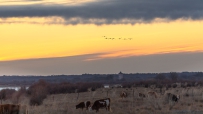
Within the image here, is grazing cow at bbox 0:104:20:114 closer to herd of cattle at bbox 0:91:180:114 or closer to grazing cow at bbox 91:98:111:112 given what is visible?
herd of cattle at bbox 0:91:180:114

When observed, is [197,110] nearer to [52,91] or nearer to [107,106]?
[107,106]

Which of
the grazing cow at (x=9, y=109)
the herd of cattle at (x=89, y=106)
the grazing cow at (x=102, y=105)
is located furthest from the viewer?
the grazing cow at (x=102, y=105)

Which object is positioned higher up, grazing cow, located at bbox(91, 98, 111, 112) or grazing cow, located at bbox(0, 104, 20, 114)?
grazing cow, located at bbox(91, 98, 111, 112)

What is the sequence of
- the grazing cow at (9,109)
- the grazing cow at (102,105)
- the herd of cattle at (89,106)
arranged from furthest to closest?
1. the grazing cow at (102,105)
2. the herd of cattle at (89,106)
3. the grazing cow at (9,109)

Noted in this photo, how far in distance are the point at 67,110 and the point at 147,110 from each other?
579 centimetres

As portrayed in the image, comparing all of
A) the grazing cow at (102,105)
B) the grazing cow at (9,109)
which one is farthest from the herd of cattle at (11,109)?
the grazing cow at (102,105)

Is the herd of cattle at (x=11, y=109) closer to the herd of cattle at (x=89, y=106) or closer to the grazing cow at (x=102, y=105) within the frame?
the herd of cattle at (x=89, y=106)

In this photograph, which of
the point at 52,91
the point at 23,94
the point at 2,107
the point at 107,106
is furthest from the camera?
the point at 52,91

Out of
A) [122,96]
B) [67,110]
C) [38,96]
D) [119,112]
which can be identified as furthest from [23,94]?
[119,112]

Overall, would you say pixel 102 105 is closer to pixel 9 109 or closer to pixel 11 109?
pixel 11 109

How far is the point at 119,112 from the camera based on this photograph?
29.9 m

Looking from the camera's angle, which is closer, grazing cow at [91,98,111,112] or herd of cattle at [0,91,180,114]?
herd of cattle at [0,91,180,114]

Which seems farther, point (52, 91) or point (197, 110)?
point (52, 91)

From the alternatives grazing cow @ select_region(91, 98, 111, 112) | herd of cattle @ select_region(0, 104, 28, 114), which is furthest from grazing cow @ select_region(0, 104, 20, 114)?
grazing cow @ select_region(91, 98, 111, 112)
